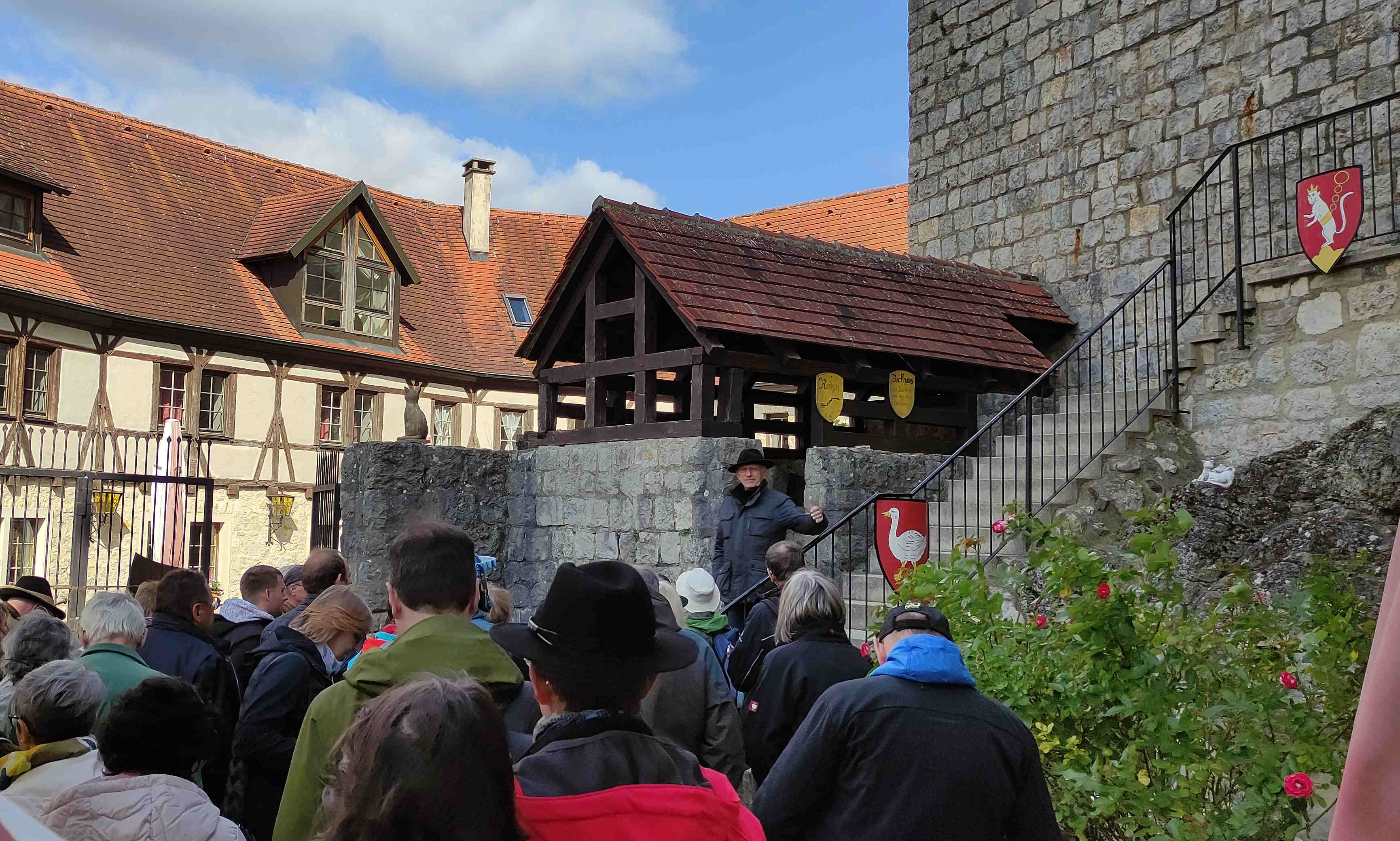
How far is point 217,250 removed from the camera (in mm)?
21656

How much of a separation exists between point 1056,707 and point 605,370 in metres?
6.51

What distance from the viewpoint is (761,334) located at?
8.91 metres

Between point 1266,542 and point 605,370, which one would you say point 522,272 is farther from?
point 1266,542

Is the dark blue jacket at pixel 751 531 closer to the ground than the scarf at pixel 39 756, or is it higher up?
higher up

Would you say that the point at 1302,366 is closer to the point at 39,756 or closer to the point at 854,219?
the point at 39,756

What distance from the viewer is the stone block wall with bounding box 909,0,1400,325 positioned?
32.0 ft

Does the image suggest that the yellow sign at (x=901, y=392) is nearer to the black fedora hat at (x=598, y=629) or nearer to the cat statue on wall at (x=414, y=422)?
the cat statue on wall at (x=414, y=422)

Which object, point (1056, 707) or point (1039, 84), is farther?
point (1039, 84)

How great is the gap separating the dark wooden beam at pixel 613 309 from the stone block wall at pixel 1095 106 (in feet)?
15.3

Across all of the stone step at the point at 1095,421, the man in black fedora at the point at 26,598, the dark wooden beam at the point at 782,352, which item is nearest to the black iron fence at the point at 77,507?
the dark wooden beam at the point at 782,352

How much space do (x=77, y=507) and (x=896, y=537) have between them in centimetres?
1129

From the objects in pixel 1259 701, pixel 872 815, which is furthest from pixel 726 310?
pixel 872 815

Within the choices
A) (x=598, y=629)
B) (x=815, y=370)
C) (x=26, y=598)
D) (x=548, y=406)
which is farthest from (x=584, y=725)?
(x=548, y=406)

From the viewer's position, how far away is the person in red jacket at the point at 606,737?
1.90 meters
